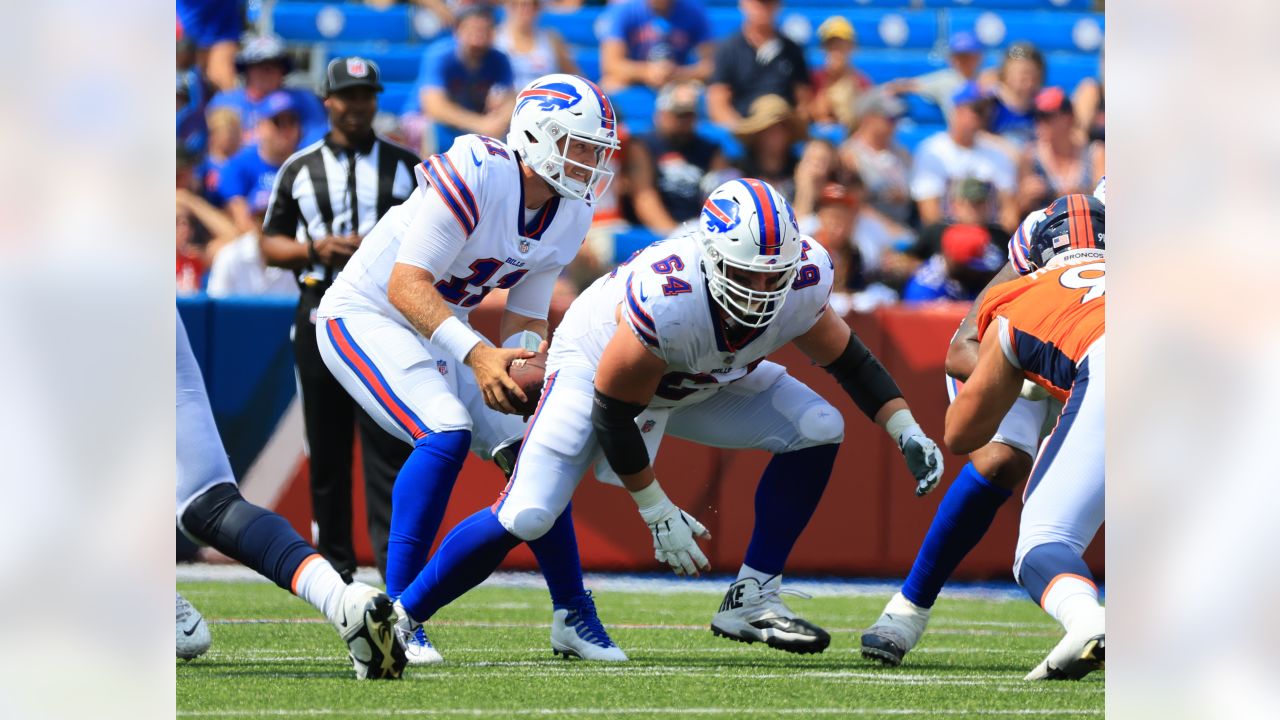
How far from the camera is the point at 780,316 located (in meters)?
4.32

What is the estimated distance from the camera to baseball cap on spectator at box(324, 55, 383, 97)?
6.21m

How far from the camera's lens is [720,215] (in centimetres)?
413

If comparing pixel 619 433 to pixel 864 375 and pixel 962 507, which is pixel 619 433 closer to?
pixel 864 375

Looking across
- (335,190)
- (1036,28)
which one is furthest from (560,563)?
(1036,28)

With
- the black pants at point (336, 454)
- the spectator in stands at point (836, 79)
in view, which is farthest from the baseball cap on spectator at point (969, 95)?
the black pants at point (336, 454)

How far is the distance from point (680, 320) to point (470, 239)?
2.88ft

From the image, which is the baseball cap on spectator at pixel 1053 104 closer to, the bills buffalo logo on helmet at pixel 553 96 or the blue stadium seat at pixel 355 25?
the blue stadium seat at pixel 355 25

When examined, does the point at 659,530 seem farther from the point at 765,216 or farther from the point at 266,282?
the point at 266,282

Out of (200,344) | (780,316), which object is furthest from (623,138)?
(780,316)

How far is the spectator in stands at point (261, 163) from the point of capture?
8.71 meters

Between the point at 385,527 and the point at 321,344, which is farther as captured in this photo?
the point at 385,527
